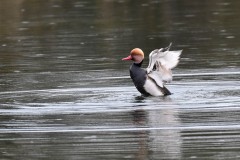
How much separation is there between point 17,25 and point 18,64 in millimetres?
9804

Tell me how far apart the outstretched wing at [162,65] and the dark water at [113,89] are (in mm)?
387

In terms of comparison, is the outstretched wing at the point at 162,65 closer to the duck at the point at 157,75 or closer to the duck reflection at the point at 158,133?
the duck at the point at 157,75

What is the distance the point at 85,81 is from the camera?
17344 mm

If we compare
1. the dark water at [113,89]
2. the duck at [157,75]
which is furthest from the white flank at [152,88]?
the dark water at [113,89]

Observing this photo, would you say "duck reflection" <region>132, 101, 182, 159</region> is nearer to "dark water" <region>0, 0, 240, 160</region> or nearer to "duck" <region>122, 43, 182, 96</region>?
"dark water" <region>0, 0, 240, 160</region>

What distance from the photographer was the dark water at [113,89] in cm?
1092

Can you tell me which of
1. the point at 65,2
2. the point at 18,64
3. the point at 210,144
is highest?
the point at 210,144

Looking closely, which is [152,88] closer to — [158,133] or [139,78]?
[139,78]

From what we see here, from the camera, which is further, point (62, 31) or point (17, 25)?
point (17, 25)

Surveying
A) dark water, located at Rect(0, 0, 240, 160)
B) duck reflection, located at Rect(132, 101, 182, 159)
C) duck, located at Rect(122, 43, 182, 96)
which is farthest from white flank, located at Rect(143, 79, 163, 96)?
duck reflection, located at Rect(132, 101, 182, 159)

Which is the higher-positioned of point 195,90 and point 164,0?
point 195,90

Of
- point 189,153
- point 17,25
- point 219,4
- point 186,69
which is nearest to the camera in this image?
point 189,153

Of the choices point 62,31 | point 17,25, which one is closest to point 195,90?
point 62,31

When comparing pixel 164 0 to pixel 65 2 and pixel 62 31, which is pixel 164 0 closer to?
pixel 65 2
